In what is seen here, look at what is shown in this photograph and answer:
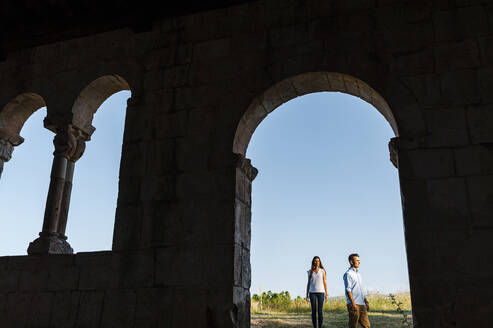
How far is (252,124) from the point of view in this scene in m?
4.97

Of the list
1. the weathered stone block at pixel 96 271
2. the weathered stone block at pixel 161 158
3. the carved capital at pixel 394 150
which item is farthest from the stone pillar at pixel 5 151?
the carved capital at pixel 394 150

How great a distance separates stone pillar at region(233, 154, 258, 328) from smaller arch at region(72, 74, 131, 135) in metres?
2.11

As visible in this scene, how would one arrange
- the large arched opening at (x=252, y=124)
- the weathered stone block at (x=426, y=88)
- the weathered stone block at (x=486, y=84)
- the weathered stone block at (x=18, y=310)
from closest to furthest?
the weathered stone block at (x=486, y=84) → the weathered stone block at (x=426, y=88) → the large arched opening at (x=252, y=124) → the weathered stone block at (x=18, y=310)

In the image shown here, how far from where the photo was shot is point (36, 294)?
4.79m

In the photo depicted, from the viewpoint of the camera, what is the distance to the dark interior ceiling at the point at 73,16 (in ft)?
17.7

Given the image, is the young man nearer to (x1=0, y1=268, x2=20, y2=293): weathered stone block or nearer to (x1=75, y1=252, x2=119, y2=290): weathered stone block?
(x1=75, y1=252, x2=119, y2=290): weathered stone block

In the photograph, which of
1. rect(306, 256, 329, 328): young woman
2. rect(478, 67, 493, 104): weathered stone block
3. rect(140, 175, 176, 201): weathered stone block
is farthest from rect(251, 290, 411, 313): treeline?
rect(478, 67, 493, 104): weathered stone block

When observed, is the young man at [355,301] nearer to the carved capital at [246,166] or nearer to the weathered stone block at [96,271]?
the carved capital at [246,166]

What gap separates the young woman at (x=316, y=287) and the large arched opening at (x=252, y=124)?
1.57m

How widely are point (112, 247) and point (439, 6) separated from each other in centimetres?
450

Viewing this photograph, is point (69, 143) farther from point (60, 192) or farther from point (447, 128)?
point (447, 128)

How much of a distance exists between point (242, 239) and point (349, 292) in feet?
6.23

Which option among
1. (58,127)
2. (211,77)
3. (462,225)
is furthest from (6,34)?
(462,225)

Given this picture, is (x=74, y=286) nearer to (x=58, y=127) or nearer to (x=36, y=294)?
(x=36, y=294)
